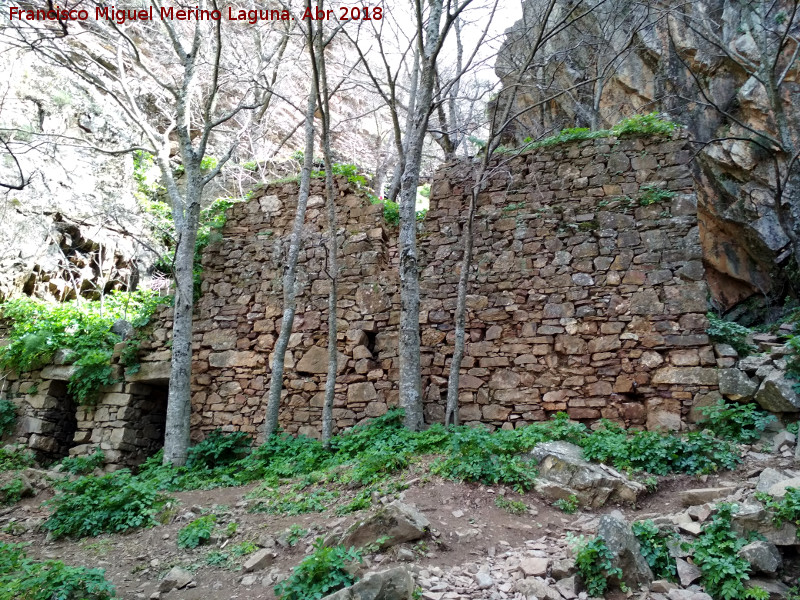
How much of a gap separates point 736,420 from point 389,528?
3.77m

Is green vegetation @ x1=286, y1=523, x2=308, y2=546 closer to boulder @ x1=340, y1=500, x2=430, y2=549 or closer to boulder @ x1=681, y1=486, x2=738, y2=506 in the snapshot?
boulder @ x1=340, y1=500, x2=430, y2=549

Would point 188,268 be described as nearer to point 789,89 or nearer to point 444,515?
point 444,515

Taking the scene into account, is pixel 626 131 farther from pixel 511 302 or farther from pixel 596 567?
pixel 596 567

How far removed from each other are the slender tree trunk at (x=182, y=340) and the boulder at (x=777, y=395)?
6.60 m

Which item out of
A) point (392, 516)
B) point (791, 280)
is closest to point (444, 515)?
point (392, 516)

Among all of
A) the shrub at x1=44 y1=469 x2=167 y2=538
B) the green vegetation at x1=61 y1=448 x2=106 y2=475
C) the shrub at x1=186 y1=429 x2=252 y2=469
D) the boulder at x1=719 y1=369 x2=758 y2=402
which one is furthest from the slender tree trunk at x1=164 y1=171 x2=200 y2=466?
the boulder at x1=719 y1=369 x2=758 y2=402

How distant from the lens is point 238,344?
7.40m

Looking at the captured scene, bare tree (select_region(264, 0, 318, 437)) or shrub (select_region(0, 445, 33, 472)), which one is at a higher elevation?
bare tree (select_region(264, 0, 318, 437))

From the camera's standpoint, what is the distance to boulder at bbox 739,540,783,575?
277 centimetres

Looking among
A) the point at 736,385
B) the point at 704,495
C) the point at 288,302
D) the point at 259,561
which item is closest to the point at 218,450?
the point at 288,302

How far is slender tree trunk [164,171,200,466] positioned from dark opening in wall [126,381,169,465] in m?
0.78

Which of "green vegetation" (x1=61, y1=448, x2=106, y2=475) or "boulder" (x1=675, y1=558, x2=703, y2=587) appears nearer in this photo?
"boulder" (x1=675, y1=558, x2=703, y2=587)

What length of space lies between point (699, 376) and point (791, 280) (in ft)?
20.1

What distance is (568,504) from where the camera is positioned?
3.94 m
